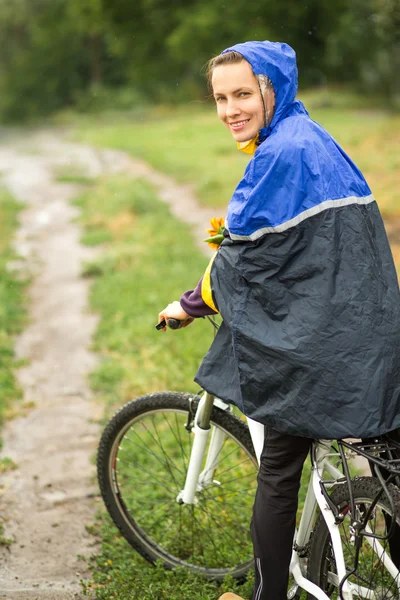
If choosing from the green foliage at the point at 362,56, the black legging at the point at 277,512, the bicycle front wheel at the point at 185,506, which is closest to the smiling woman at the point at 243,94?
the black legging at the point at 277,512

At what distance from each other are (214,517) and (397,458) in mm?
1208

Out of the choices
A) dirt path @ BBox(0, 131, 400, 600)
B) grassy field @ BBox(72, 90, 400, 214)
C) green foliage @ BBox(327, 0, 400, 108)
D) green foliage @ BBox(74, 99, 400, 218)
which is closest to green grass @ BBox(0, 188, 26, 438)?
dirt path @ BBox(0, 131, 400, 600)

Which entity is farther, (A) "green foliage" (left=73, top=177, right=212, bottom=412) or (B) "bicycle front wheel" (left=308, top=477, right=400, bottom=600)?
(A) "green foliage" (left=73, top=177, right=212, bottom=412)

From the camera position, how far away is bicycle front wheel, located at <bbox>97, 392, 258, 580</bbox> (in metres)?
3.01

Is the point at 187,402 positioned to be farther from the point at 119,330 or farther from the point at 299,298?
the point at 119,330

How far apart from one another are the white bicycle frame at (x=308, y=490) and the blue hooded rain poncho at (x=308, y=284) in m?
0.29

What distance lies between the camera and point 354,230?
2.23 m

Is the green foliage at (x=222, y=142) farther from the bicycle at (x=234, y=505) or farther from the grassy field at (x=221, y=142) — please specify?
the bicycle at (x=234, y=505)

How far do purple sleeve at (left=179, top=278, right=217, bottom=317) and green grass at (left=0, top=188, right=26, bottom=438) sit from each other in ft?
9.09

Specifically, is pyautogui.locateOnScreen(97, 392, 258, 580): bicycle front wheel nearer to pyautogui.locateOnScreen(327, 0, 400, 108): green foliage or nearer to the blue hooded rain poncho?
the blue hooded rain poncho

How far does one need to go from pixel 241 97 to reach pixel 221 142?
50.5ft

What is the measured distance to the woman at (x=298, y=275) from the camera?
7.22ft

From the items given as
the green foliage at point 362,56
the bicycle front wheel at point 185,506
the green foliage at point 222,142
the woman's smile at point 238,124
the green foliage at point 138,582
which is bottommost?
the green foliage at point 138,582

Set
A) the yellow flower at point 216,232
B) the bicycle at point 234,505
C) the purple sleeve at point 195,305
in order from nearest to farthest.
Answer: the bicycle at point 234,505 → the purple sleeve at point 195,305 → the yellow flower at point 216,232
